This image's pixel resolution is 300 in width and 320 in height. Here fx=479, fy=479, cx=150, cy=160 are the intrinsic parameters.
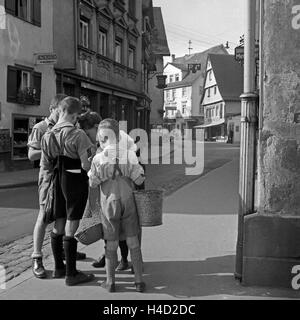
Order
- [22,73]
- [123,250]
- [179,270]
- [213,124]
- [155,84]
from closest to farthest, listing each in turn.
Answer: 1. [179,270]
2. [123,250]
3. [22,73]
4. [155,84]
5. [213,124]

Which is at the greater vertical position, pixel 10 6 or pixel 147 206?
pixel 10 6

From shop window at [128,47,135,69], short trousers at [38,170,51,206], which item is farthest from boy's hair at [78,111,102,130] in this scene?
shop window at [128,47,135,69]

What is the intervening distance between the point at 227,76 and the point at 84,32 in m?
47.8

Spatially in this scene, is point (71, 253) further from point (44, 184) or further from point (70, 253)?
point (44, 184)

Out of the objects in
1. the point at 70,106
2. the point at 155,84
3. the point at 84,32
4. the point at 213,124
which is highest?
the point at 155,84

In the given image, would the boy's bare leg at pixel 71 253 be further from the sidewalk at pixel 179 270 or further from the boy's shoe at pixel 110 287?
the boy's shoe at pixel 110 287

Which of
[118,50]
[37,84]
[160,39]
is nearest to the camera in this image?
[37,84]

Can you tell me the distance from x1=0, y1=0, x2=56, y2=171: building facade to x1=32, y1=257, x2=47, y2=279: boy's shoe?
11.3m

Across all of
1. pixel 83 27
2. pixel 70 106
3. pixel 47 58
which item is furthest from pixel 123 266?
pixel 83 27

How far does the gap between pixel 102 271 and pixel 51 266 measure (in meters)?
0.60

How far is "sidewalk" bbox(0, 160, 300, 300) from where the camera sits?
4.28 meters

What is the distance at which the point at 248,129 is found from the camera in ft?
14.9

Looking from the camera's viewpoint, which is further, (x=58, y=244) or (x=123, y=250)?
(x=123, y=250)

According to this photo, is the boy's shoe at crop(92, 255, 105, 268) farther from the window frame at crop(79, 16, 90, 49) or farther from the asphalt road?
the window frame at crop(79, 16, 90, 49)
